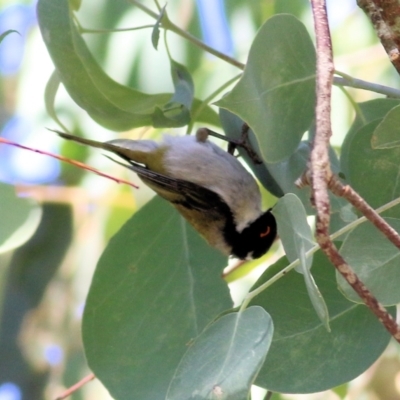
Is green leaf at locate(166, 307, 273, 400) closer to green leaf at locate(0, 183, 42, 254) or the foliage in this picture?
the foliage

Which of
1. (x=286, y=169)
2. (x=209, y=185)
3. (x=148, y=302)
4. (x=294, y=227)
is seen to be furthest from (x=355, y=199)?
(x=209, y=185)

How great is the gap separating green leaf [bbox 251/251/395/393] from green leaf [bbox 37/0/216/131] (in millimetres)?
363

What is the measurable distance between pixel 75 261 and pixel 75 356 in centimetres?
34

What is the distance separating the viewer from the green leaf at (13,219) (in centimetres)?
133

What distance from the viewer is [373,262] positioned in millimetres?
846

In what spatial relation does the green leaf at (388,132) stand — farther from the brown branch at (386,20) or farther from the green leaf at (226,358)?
the green leaf at (226,358)

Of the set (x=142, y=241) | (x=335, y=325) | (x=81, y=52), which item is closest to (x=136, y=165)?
(x=142, y=241)

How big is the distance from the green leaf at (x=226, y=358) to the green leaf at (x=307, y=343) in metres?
0.16

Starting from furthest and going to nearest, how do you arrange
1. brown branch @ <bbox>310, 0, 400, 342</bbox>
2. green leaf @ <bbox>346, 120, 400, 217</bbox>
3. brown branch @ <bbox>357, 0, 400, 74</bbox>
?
1. green leaf @ <bbox>346, 120, 400, 217</bbox>
2. brown branch @ <bbox>357, 0, 400, 74</bbox>
3. brown branch @ <bbox>310, 0, 400, 342</bbox>

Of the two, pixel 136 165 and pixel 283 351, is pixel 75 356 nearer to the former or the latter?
pixel 136 165

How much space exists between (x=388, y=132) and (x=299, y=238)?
18cm

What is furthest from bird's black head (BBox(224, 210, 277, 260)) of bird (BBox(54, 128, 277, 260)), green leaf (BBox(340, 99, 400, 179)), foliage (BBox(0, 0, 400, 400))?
green leaf (BBox(340, 99, 400, 179))

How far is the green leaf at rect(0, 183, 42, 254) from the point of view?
1330mm

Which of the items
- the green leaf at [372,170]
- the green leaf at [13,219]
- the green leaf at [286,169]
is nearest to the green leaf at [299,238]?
the green leaf at [286,169]
